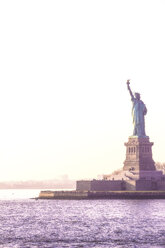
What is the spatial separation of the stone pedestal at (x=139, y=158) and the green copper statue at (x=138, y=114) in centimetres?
140

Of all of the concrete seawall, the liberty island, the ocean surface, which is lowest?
the ocean surface

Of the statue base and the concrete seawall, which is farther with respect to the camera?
the statue base

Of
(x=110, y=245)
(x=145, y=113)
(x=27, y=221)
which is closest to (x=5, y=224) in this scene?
(x=27, y=221)

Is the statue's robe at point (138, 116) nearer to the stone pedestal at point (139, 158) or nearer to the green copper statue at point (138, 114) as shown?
the green copper statue at point (138, 114)

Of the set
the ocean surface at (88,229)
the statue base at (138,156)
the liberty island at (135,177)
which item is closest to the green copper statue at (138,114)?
the liberty island at (135,177)

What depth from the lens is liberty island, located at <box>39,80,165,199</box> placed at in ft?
427

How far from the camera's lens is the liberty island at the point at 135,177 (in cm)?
13000

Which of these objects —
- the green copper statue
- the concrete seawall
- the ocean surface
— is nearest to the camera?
the ocean surface

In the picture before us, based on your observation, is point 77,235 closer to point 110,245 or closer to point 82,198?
point 110,245

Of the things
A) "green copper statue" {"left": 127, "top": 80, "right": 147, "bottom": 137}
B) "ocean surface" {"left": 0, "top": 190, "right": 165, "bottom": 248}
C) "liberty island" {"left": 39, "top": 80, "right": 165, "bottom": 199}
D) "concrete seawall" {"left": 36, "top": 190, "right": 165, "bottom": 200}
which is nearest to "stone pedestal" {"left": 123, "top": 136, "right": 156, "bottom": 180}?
"liberty island" {"left": 39, "top": 80, "right": 165, "bottom": 199}

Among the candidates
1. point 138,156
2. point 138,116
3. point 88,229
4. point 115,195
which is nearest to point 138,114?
point 138,116

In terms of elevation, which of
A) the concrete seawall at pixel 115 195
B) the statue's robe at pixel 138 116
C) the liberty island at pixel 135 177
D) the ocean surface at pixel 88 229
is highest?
the statue's robe at pixel 138 116

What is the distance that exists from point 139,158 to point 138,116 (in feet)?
27.3

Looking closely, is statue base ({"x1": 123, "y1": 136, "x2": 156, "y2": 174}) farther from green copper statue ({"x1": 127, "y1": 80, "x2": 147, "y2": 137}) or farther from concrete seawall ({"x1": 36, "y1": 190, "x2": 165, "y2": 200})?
concrete seawall ({"x1": 36, "y1": 190, "x2": 165, "y2": 200})
